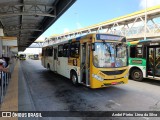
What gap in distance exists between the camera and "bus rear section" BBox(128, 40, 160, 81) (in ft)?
32.4

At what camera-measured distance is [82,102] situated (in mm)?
6230

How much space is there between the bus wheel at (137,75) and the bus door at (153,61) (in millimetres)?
546

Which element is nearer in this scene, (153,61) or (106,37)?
(106,37)

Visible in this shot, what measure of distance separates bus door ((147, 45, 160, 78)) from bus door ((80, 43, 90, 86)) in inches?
188

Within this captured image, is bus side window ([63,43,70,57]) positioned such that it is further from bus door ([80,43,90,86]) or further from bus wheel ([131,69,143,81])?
bus wheel ([131,69,143,81])

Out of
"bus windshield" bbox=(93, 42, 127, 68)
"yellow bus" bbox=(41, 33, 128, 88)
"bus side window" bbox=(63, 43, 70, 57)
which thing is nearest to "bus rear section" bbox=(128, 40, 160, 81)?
"yellow bus" bbox=(41, 33, 128, 88)

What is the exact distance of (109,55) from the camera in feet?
24.2

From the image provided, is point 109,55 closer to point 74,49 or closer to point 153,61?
point 74,49

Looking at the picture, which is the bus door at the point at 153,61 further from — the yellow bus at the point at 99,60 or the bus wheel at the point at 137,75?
the yellow bus at the point at 99,60

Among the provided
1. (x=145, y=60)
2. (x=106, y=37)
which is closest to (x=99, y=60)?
(x=106, y=37)

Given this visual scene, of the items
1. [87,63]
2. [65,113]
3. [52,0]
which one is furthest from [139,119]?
[52,0]

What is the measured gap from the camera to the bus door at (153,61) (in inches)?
387

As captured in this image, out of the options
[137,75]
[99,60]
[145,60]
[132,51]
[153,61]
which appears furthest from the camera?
[132,51]

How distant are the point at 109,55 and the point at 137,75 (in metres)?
4.64
